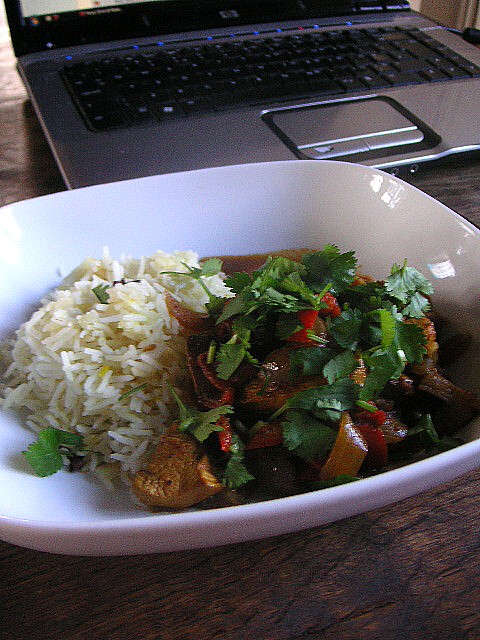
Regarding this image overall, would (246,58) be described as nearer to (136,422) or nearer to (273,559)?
(136,422)

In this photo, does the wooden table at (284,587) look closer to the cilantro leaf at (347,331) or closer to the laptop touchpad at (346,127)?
the cilantro leaf at (347,331)

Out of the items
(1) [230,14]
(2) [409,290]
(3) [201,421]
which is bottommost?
(3) [201,421]

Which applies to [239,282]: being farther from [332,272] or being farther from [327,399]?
[327,399]

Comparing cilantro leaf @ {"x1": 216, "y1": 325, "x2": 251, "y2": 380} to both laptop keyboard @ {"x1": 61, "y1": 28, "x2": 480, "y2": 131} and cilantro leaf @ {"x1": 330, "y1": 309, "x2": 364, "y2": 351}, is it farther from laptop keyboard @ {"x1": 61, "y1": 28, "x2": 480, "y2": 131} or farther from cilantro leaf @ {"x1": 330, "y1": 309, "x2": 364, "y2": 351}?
laptop keyboard @ {"x1": 61, "y1": 28, "x2": 480, "y2": 131}

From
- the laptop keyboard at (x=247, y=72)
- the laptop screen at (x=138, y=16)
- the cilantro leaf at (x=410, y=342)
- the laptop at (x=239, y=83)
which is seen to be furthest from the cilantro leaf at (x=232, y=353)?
the laptop screen at (x=138, y=16)

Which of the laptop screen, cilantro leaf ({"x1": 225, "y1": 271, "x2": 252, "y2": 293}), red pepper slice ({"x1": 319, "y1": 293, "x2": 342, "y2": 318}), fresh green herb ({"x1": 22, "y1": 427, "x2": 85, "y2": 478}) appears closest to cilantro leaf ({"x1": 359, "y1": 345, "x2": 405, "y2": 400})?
red pepper slice ({"x1": 319, "y1": 293, "x2": 342, "y2": 318})

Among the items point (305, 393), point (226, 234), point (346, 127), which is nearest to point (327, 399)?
point (305, 393)
